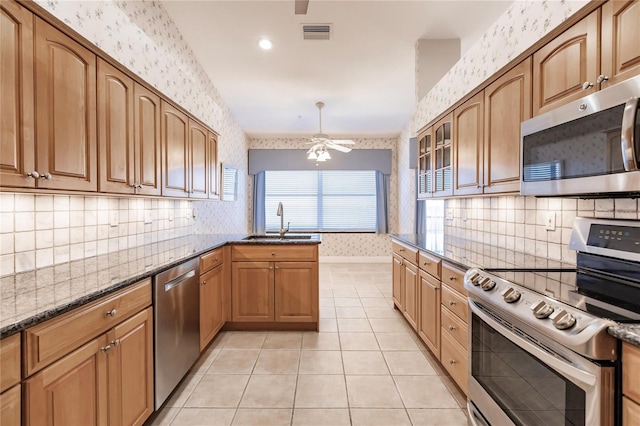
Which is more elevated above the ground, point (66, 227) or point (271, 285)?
point (66, 227)

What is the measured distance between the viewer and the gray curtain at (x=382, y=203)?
7.09 metres

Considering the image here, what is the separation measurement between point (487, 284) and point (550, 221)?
2.93 ft

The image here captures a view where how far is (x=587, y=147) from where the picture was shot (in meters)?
1.35

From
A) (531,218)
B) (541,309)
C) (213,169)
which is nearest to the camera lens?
(541,309)

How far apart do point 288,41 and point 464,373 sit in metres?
3.43

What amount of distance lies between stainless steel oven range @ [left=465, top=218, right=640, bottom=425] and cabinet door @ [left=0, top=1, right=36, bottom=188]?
2.09 m

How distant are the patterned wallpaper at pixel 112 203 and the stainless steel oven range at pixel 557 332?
2.32m

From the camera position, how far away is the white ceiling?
295cm

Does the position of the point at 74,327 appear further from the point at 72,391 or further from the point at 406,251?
the point at 406,251

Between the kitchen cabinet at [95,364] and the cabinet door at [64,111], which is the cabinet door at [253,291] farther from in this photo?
the cabinet door at [64,111]

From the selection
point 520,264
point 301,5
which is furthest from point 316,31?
point 520,264

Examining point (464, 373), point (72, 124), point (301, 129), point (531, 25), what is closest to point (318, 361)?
point (464, 373)

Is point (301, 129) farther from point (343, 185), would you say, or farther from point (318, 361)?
point (318, 361)

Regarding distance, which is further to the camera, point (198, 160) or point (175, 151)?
point (198, 160)
